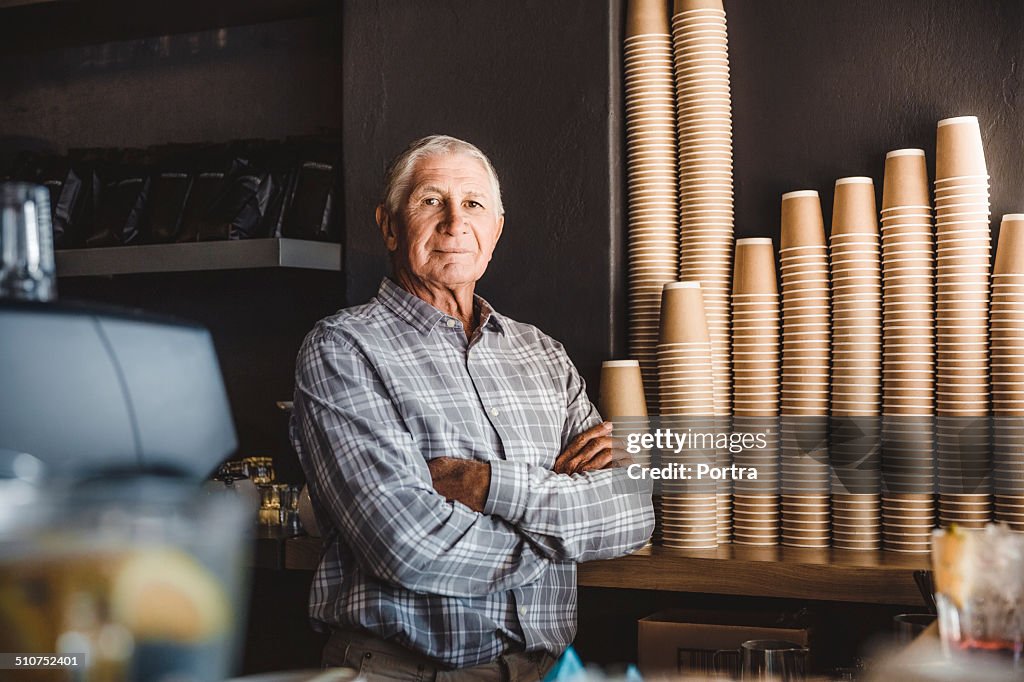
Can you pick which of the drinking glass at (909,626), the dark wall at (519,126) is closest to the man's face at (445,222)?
the dark wall at (519,126)

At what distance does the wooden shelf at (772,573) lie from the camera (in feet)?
6.50

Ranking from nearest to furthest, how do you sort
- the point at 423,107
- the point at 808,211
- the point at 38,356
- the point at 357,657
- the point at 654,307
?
the point at 38,356 → the point at 357,657 → the point at 808,211 → the point at 654,307 → the point at 423,107

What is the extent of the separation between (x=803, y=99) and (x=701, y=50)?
0.30 meters

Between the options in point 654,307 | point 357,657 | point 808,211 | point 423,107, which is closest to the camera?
point 357,657

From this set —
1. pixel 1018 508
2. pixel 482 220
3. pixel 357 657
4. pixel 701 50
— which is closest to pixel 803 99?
pixel 701 50

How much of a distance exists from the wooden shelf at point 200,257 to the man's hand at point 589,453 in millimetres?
871

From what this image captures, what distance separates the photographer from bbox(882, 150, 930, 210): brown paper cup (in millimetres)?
2160

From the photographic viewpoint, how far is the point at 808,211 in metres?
2.25

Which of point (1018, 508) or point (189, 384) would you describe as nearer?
point (189, 384)

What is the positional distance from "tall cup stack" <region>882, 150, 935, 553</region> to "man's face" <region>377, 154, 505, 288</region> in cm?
85

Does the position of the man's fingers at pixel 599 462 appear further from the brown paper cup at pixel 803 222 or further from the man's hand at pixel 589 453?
the brown paper cup at pixel 803 222

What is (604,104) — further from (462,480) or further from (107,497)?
(107,497)

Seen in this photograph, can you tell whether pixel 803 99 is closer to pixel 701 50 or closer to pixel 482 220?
pixel 701 50

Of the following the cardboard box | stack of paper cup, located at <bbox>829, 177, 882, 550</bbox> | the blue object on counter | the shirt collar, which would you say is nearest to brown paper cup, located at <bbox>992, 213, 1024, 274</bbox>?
stack of paper cup, located at <bbox>829, 177, 882, 550</bbox>
